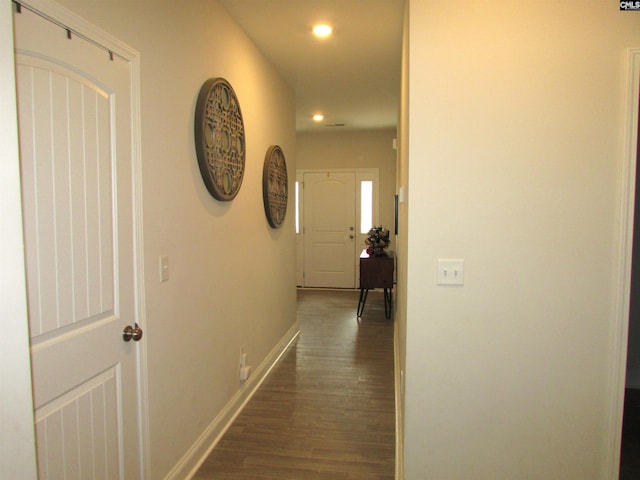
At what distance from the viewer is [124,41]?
1.62 metres

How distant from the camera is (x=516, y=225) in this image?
5.76ft

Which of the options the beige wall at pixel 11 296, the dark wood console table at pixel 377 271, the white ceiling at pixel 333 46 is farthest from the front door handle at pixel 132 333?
the dark wood console table at pixel 377 271

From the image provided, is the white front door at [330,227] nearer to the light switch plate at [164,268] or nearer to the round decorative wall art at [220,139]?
the round decorative wall art at [220,139]

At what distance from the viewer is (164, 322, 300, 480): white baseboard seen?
2.11 m

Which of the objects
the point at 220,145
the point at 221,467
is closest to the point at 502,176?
the point at 220,145

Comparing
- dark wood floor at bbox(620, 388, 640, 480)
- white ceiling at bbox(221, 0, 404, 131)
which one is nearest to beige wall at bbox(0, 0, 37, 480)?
white ceiling at bbox(221, 0, 404, 131)

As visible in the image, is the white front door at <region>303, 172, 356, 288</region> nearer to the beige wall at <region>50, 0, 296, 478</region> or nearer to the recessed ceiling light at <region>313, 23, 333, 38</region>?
the beige wall at <region>50, 0, 296, 478</region>

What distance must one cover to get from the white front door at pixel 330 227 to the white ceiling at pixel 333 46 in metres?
2.08

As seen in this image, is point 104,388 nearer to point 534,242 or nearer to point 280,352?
point 534,242

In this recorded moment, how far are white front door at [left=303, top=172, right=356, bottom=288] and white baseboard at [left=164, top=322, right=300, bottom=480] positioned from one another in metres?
3.59

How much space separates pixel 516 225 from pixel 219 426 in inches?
78.8

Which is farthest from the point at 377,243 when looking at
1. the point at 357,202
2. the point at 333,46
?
the point at 333,46

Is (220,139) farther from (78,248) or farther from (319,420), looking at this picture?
(319,420)

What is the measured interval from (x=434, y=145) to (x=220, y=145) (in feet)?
4.07
